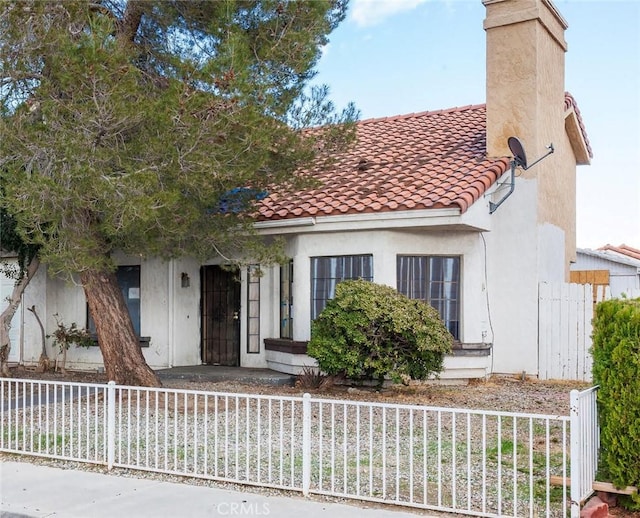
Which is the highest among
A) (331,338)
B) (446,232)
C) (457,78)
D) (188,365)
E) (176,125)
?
(457,78)

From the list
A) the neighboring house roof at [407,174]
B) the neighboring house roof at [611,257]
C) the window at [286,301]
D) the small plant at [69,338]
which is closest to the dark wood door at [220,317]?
the window at [286,301]

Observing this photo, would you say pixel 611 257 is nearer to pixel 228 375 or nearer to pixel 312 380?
pixel 312 380

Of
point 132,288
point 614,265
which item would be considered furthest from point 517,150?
point 614,265

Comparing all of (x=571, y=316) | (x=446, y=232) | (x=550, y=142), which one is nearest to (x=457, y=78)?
(x=550, y=142)

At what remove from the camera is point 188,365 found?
15.5 m

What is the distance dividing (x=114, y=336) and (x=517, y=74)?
894 centimetres

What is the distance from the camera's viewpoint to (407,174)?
13.8 m

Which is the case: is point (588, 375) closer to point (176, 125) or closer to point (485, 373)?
point (485, 373)

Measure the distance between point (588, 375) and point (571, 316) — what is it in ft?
3.75

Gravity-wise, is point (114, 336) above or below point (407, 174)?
below

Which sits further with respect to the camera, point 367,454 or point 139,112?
point 139,112

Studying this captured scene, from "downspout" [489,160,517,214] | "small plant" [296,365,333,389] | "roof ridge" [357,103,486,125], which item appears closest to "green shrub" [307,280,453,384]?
"small plant" [296,365,333,389]

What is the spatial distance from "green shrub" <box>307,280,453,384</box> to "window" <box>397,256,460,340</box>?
166 cm

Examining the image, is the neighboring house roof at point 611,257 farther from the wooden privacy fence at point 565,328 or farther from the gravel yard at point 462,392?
the gravel yard at point 462,392
